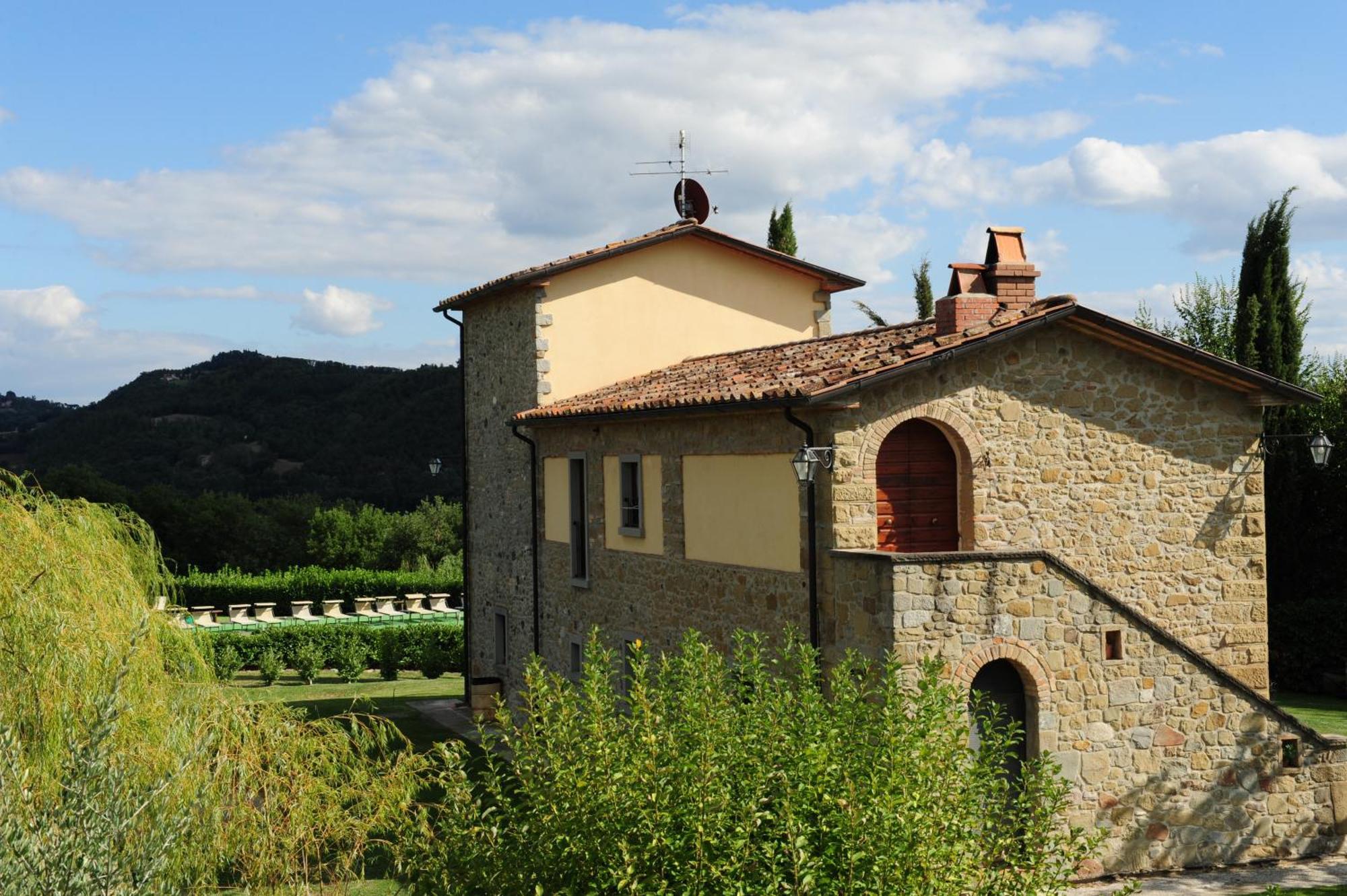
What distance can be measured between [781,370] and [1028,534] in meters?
3.52

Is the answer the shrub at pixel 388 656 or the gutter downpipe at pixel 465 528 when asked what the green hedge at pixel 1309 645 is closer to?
the gutter downpipe at pixel 465 528

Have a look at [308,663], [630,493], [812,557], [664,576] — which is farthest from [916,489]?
[308,663]

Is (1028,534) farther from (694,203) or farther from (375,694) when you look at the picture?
(375,694)

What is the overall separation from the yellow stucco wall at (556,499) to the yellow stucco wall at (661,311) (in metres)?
1.08

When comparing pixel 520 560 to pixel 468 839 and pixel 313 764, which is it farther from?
→ pixel 468 839

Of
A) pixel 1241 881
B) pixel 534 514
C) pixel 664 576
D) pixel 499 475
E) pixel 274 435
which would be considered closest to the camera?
pixel 1241 881

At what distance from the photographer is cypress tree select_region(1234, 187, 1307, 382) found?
26016 mm

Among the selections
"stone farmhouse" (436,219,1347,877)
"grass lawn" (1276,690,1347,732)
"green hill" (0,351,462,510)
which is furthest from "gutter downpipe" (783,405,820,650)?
"green hill" (0,351,462,510)

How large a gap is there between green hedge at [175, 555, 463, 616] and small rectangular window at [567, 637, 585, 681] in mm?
21561

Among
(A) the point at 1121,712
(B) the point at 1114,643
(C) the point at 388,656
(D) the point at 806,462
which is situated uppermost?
(D) the point at 806,462

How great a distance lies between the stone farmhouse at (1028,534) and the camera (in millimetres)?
12578

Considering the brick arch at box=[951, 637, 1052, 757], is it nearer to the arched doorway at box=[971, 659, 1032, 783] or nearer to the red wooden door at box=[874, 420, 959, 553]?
the arched doorway at box=[971, 659, 1032, 783]

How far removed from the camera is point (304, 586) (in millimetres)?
39094

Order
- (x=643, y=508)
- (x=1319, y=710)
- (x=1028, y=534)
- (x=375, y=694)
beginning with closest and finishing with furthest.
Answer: (x=1028, y=534) < (x=643, y=508) < (x=1319, y=710) < (x=375, y=694)
